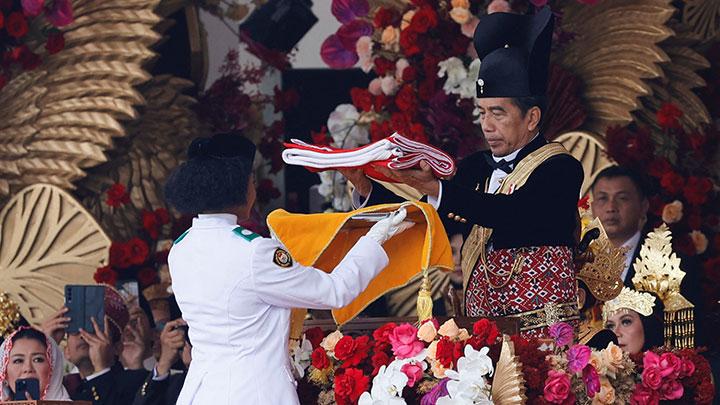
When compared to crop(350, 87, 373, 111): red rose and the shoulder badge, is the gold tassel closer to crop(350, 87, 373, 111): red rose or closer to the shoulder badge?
the shoulder badge

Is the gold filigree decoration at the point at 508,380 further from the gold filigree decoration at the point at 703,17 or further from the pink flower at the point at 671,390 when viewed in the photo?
the gold filigree decoration at the point at 703,17


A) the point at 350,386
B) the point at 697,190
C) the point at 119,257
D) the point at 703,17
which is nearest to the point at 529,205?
the point at 350,386

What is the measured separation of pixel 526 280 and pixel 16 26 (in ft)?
11.6

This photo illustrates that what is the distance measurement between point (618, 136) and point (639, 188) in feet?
0.77

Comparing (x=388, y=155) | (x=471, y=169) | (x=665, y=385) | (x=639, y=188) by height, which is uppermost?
(x=388, y=155)

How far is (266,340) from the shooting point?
4.97 m

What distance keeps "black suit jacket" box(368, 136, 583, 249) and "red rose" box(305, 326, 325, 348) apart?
420 millimetres

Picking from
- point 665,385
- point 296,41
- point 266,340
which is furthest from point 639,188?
point 266,340

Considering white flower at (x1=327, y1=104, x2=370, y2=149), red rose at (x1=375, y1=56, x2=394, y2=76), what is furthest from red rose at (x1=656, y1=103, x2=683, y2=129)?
white flower at (x1=327, y1=104, x2=370, y2=149)

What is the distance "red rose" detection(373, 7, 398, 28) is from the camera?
7801mm

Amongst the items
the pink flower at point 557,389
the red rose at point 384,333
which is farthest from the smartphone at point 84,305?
the pink flower at point 557,389

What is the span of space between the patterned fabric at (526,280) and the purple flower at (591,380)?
0.72 ft

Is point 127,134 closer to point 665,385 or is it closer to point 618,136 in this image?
point 618,136

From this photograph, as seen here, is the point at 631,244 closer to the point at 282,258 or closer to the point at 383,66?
the point at 383,66
